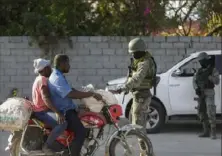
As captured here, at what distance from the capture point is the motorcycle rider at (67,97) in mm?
6301

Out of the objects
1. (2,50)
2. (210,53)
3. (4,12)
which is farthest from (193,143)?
(4,12)

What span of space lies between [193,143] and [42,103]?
4216 mm

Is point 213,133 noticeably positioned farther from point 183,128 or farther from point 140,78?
point 140,78

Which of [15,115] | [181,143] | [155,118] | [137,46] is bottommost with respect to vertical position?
[181,143]

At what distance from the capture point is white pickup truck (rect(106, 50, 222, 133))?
1077cm

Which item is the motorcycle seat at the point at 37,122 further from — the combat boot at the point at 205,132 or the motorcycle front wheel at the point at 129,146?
the combat boot at the point at 205,132

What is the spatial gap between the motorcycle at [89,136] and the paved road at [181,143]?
1.28m

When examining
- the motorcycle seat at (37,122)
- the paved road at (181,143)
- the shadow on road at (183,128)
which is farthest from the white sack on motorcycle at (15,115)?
the shadow on road at (183,128)

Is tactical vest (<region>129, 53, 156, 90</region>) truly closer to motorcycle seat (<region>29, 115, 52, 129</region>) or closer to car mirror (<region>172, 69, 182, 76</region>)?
motorcycle seat (<region>29, 115, 52, 129</region>)

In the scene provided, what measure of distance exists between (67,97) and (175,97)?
487 centimetres

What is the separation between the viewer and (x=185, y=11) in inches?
569

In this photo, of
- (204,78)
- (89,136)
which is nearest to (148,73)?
(89,136)

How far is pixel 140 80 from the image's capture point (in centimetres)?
683

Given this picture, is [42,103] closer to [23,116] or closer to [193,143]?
[23,116]
